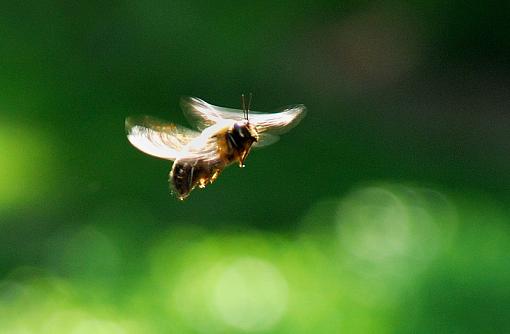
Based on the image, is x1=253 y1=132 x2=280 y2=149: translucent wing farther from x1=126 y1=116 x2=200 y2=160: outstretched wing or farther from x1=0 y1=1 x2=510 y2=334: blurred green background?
x1=0 y1=1 x2=510 y2=334: blurred green background

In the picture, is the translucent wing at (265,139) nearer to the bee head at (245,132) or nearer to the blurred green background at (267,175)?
the bee head at (245,132)

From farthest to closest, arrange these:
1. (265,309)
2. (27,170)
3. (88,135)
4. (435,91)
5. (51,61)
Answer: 1. (435,91)
2. (51,61)
3. (88,135)
4. (27,170)
5. (265,309)

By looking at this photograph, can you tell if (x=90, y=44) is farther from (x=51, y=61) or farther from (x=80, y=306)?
(x=80, y=306)

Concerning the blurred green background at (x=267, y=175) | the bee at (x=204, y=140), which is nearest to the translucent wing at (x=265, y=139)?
the bee at (x=204, y=140)

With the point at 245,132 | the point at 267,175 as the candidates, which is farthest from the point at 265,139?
the point at 267,175

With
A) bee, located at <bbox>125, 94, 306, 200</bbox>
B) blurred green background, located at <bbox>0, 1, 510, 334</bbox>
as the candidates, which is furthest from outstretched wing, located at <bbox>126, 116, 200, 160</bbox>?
blurred green background, located at <bbox>0, 1, 510, 334</bbox>

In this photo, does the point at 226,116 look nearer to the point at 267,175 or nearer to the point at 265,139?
the point at 265,139

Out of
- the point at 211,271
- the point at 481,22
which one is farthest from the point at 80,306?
the point at 481,22
